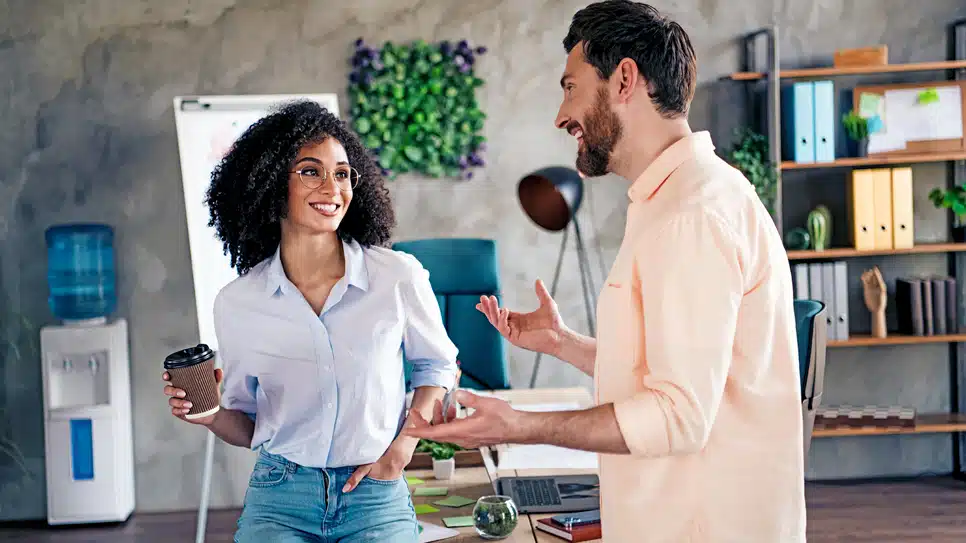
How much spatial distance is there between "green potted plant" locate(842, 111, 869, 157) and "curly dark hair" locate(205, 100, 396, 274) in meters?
3.03

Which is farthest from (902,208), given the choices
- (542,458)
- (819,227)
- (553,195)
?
(542,458)

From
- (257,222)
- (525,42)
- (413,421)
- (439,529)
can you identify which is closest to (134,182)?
(525,42)

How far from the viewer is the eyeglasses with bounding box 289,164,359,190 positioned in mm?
2254

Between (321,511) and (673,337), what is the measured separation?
1.01 metres

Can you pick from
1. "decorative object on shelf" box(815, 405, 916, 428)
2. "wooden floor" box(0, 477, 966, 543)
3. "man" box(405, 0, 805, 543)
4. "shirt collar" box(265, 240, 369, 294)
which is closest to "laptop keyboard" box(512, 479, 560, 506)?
"shirt collar" box(265, 240, 369, 294)

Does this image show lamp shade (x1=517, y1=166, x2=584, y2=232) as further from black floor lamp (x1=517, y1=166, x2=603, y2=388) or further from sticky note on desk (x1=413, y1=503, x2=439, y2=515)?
sticky note on desk (x1=413, y1=503, x2=439, y2=515)

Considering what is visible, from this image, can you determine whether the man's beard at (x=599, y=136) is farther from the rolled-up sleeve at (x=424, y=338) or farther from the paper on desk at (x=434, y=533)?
the paper on desk at (x=434, y=533)

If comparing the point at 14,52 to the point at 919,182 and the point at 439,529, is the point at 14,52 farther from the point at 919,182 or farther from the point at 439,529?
the point at 919,182

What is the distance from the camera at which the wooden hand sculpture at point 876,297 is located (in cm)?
471

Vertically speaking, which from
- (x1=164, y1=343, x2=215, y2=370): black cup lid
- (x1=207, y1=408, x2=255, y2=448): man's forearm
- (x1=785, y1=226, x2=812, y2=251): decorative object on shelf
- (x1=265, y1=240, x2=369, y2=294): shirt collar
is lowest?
(x1=207, y1=408, x2=255, y2=448): man's forearm

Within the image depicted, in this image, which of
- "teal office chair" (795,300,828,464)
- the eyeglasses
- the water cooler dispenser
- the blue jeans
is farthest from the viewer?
the water cooler dispenser

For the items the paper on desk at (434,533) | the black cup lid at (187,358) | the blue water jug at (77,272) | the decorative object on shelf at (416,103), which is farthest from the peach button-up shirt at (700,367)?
the blue water jug at (77,272)

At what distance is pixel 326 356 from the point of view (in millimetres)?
2127

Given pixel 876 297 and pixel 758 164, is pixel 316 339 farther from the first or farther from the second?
pixel 876 297
